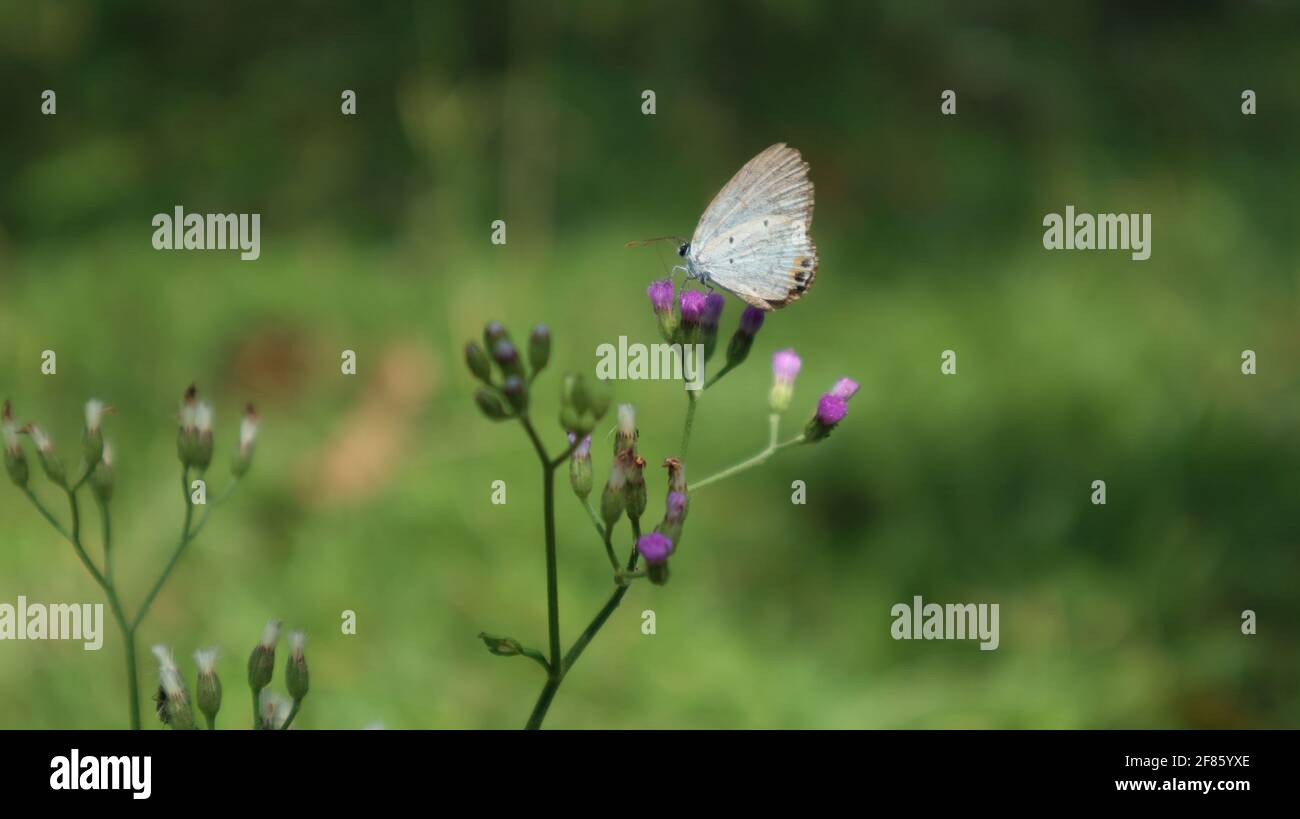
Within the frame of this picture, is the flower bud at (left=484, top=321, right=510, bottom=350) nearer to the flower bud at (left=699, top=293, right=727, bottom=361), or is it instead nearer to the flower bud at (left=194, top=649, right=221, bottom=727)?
the flower bud at (left=699, top=293, right=727, bottom=361)

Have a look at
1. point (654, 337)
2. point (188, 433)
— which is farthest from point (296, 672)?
point (654, 337)

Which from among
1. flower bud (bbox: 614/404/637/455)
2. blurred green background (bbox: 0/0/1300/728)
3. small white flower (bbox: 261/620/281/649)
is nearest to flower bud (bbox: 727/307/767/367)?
flower bud (bbox: 614/404/637/455)

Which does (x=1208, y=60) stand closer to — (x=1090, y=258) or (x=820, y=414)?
(x=1090, y=258)

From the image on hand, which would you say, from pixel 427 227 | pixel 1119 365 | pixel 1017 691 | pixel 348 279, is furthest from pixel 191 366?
pixel 1119 365

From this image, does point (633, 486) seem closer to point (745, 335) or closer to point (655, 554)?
point (655, 554)

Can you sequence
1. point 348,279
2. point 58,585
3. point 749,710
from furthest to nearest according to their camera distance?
point 348,279
point 58,585
point 749,710

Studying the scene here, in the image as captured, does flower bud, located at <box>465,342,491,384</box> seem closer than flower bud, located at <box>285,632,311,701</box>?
Yes
